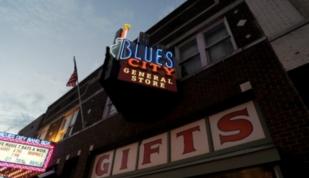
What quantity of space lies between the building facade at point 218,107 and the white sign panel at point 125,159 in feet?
0.12

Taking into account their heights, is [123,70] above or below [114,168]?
above

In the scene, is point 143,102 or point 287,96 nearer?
point 287,96

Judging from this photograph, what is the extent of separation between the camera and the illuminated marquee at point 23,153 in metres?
10.3

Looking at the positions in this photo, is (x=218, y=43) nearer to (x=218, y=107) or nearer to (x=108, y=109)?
(x=218, y=107)

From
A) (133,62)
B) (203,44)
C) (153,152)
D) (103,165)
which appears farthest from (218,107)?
(103,165)

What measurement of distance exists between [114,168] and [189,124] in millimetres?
3316

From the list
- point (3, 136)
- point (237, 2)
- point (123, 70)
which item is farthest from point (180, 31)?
point (3, 136)

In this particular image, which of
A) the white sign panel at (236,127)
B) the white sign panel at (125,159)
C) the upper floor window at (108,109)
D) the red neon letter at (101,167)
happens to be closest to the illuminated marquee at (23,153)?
the upper floor window at (108,109)

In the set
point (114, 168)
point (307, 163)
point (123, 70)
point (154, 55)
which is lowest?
point (307, 163)

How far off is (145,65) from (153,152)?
108 inches

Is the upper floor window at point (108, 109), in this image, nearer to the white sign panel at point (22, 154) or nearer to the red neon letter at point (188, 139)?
the white sign panel at point (22, 154)

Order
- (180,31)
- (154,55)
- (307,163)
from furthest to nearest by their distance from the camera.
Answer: (180,31) < (154,55) < (307,163)

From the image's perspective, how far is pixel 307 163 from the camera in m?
3.87

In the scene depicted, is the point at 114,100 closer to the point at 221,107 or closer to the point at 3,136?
the point at 221,107
